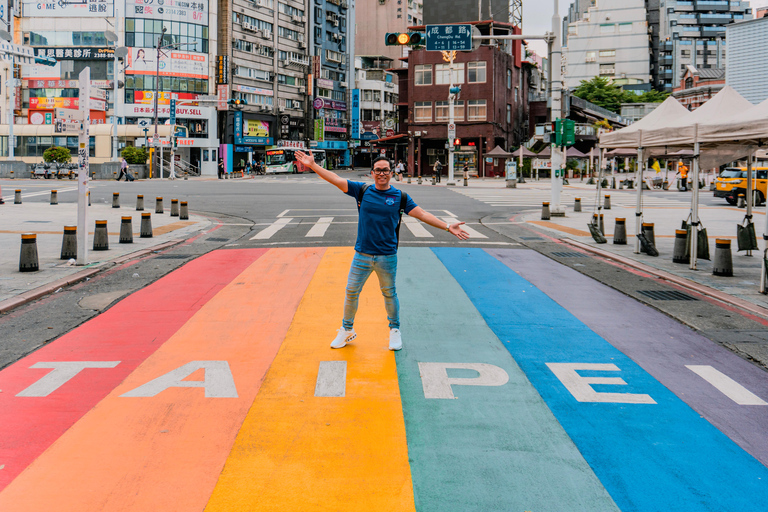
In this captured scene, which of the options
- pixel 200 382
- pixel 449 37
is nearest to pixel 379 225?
pixel 200 382

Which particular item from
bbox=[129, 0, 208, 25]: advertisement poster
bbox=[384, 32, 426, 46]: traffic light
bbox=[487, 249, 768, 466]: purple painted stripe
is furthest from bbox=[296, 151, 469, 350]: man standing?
bbox=[129, 0, 208, 25]: advertisement poster

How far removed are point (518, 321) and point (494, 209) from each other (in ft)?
59.9

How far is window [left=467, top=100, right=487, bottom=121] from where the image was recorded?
224ft

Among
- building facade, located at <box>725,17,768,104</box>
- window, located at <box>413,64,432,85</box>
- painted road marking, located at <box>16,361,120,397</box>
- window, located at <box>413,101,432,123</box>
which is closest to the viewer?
painted road marking, located at <box>16,361,120,397</box>

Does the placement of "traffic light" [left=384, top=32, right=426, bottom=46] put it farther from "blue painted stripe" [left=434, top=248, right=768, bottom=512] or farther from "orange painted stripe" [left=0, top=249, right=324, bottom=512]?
"orange painted stripe" [left=0, top=249, right=324, bottom=512]

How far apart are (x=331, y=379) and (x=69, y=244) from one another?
8808mm

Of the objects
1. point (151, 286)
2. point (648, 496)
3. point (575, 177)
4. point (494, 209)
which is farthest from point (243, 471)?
point (575, 177)

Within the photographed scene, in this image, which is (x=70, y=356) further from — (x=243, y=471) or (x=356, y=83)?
(x=356, y=83)

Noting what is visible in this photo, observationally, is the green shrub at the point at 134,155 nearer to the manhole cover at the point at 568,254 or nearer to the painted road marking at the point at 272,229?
the painted road marking at the point at 272,229

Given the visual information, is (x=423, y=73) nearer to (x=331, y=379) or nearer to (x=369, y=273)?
(x=369, y=273)

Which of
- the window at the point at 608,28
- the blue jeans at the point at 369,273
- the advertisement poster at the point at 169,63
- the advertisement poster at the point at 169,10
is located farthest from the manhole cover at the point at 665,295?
the window at the point at 608,28

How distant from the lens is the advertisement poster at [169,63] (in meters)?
71.9

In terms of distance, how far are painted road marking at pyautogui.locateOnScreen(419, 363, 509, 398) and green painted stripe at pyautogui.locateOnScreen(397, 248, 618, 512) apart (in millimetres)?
67

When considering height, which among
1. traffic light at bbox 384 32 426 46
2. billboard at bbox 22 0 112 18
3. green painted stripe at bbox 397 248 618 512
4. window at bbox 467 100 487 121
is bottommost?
green painted stripe at bbox 397 248 618 512
